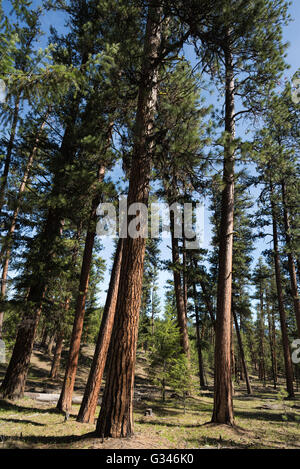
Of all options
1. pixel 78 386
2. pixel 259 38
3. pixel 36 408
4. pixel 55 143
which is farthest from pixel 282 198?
pixel 78 386

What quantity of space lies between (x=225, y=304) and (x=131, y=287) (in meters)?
3.71

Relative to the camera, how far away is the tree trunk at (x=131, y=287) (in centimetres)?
390

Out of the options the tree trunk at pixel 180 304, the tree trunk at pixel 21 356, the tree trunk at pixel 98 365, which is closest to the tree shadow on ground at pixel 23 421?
the tree trunk at pixel 98 365

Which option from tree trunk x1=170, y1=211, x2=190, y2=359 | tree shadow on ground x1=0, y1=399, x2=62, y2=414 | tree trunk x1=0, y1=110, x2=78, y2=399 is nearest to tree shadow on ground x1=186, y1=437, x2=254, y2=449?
tree shadow on ground x1=0, y1=399, x2=62, y2=414

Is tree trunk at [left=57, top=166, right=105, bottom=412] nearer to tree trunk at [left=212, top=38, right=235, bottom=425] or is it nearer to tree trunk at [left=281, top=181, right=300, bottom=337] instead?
tree trunk at [left=212, top=38, right=235, bottom=425]

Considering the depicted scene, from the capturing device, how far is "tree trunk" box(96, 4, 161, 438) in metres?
3.90

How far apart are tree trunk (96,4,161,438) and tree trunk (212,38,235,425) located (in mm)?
1735

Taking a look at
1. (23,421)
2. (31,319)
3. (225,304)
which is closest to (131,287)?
(225,304)

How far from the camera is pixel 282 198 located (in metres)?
14.1

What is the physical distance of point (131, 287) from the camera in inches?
176

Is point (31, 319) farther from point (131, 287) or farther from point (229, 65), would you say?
point (229, 65)

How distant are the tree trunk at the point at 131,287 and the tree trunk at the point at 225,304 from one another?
1.74 metres

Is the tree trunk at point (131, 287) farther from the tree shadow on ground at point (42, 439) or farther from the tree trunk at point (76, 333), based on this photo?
the tree trunk at point (76, 333)

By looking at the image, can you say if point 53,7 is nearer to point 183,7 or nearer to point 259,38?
point 183,7
